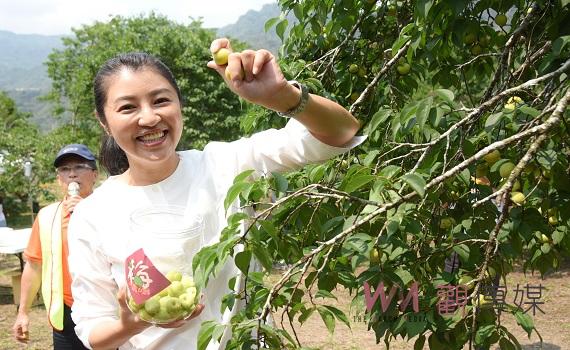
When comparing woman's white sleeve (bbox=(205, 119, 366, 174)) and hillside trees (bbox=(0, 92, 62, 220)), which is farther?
hillside trees (bbox=(0, 92, 62, 220))

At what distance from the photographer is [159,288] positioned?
1.18 meters

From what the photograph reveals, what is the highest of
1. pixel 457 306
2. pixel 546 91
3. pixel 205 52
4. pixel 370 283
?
pixel 205 52

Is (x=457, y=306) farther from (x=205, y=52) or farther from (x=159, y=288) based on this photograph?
(x=205, y=52)

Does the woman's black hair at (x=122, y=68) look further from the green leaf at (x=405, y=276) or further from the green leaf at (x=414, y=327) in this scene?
the green leaf at (x=414, y=327)

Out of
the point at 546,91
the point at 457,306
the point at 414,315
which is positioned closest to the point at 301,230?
A: the point at 414,315

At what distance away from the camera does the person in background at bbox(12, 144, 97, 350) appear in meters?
2.66

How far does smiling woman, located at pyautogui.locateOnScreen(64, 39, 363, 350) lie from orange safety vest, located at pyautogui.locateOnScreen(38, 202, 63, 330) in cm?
132

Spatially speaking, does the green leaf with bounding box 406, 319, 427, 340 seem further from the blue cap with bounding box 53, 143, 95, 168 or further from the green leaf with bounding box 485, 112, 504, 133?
the blue cap with bounding box 53, 143, 95, 168

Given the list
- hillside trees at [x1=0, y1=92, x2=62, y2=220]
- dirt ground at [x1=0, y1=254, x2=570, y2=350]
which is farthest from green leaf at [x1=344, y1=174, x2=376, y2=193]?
hillside trees at [x1=0, y1=92, x2=62, y2=220]

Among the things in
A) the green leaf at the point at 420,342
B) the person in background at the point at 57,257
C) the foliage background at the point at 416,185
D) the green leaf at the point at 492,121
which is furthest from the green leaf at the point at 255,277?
the person in background at the point at 57,257

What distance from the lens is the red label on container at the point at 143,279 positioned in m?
1.17

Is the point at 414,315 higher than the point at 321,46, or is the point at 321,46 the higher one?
the point at 321,46

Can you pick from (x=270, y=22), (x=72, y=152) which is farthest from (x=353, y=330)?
(x=270, y=22)

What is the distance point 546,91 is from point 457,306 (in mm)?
728
